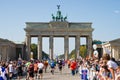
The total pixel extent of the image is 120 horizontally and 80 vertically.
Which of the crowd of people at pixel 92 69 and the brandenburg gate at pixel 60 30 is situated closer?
the crowd of people at pixel 92 69

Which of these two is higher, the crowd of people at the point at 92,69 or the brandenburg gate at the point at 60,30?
the brandenburg gate at the point at 60,30

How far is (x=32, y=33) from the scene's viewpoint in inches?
4336

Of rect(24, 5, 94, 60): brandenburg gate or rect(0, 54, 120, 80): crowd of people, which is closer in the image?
rect(0, 54, 120, 80): crowd of people

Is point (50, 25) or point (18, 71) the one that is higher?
point (50, 25)

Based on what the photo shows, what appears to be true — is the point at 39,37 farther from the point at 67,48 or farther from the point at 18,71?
the point at 18,71

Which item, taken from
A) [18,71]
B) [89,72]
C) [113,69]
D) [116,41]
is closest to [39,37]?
[116,41]

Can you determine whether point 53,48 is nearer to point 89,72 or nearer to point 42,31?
point 42,31

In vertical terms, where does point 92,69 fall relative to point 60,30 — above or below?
below

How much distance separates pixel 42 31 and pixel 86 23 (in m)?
11.8

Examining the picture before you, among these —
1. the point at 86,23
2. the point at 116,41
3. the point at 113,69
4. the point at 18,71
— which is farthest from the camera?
the point at 116,41

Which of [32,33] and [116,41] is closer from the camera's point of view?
[32,33]

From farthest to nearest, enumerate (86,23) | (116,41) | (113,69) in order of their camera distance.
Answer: (116,41)
(86,23)
(113,69)

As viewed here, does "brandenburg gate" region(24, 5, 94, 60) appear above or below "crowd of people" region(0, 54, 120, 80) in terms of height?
above

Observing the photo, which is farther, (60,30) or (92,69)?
(60,30)
